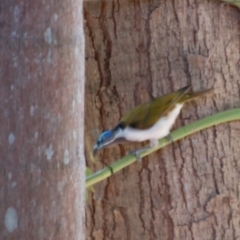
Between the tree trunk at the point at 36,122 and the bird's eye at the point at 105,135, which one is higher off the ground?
the bird's eye at the point at 105,135

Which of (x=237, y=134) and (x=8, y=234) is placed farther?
(x=237, y=134)

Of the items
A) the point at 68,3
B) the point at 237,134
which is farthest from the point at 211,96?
the point at 68,3

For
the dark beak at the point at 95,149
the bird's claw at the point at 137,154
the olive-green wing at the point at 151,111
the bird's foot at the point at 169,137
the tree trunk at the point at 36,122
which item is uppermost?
the olive-green wing at the point at 151,111

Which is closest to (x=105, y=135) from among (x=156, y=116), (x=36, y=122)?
(x=156, y=116)

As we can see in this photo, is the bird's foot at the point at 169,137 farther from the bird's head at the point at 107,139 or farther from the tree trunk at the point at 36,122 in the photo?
the tree trunk at the point at 36,122

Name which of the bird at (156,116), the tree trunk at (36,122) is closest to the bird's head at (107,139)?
the bird at (156,116)

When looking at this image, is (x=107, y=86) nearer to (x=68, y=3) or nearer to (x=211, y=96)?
(x=211, y=96)

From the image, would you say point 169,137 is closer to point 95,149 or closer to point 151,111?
point 95,149

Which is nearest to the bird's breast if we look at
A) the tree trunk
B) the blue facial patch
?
the blue facial patch
